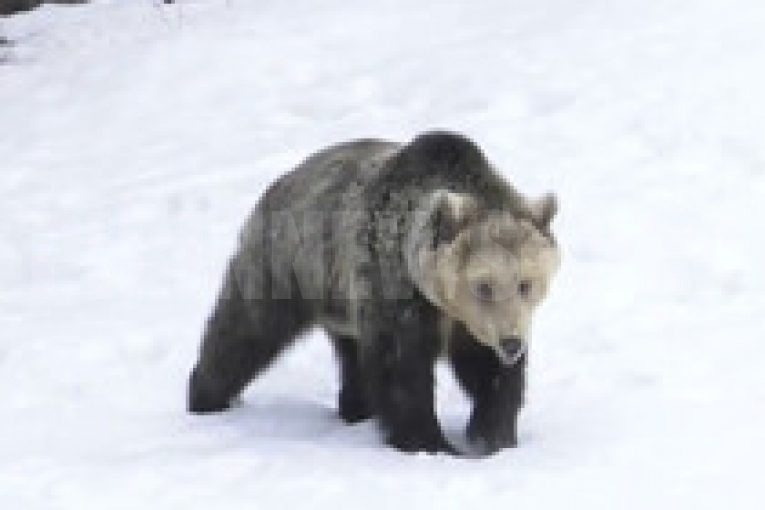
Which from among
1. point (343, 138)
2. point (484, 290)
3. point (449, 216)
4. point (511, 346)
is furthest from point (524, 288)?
point (343, 138)

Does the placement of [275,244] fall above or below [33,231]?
above

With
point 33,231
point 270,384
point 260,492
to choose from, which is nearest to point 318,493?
point 260,492

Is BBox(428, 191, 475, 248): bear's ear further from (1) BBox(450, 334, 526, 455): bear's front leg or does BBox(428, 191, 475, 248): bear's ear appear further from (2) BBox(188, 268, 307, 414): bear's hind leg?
(2) BBox(188, 268, 307, 414): bear's hind leg

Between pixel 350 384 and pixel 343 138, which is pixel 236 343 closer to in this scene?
pixel 350 384

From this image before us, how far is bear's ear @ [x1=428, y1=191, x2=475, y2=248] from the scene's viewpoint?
21.5ft

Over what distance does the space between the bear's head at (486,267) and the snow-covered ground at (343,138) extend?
20.7 inches

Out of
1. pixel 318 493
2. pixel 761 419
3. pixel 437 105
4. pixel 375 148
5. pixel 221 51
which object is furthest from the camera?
pixel 221 51

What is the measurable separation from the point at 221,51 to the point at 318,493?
875 centimetres

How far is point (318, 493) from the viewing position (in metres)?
6.39

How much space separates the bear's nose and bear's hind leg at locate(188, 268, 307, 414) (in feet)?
4.89

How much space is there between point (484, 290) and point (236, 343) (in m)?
1.74

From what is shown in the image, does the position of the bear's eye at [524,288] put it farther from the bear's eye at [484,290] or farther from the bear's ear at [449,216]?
the bear's ear at [449,216]

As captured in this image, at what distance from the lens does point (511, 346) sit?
20.9 feet

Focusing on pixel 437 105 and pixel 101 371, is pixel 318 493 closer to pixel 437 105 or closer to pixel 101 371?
pixel 101 371
